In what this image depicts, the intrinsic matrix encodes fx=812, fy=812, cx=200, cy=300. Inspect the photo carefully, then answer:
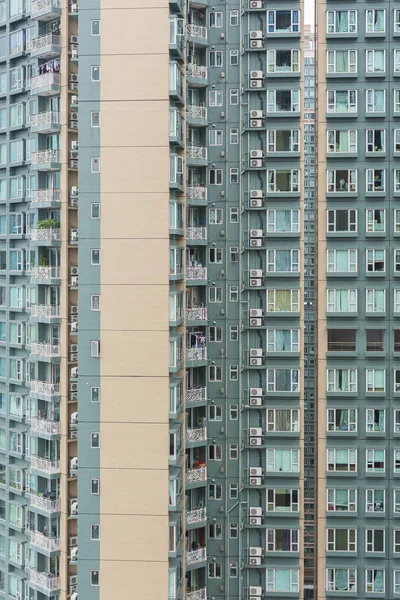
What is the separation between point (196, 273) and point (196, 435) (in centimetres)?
771

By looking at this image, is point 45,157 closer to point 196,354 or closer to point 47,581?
point 196,354

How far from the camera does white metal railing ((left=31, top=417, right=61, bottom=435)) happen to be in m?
37.4

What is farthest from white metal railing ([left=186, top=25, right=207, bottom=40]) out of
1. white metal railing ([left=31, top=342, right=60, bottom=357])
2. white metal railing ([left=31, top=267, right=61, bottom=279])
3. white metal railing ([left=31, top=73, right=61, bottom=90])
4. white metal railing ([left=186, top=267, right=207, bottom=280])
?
white metal railing ([left=31, top=342, right=60, bottom=357])

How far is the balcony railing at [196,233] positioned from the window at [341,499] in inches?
547

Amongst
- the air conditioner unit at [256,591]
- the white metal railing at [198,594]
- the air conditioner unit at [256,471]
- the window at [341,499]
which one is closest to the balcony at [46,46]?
the air conditioner unit at [256,471]

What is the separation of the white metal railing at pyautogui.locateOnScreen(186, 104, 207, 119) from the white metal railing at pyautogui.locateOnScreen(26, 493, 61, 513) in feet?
62.8

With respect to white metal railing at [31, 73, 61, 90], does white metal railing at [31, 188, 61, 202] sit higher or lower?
lower

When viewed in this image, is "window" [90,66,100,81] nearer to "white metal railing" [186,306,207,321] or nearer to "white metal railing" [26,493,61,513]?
"white metal railing" [186,306,207,321]

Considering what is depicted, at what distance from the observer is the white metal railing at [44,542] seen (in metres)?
36.8

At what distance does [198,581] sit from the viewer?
38750 mm

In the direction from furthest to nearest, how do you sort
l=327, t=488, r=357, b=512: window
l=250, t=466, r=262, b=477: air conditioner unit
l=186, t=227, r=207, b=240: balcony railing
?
l=250, t=466, r=262, b=477: air conditioner unit
l=327, t=488, r=357, b=512: window
l=186, t=227, r=207, b=240: balcony railing

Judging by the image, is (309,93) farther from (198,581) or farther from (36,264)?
(198,581)

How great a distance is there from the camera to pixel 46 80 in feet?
124

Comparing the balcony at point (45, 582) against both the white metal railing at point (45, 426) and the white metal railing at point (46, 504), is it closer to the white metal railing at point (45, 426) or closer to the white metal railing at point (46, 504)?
the white metal railing at point (46, 504)
